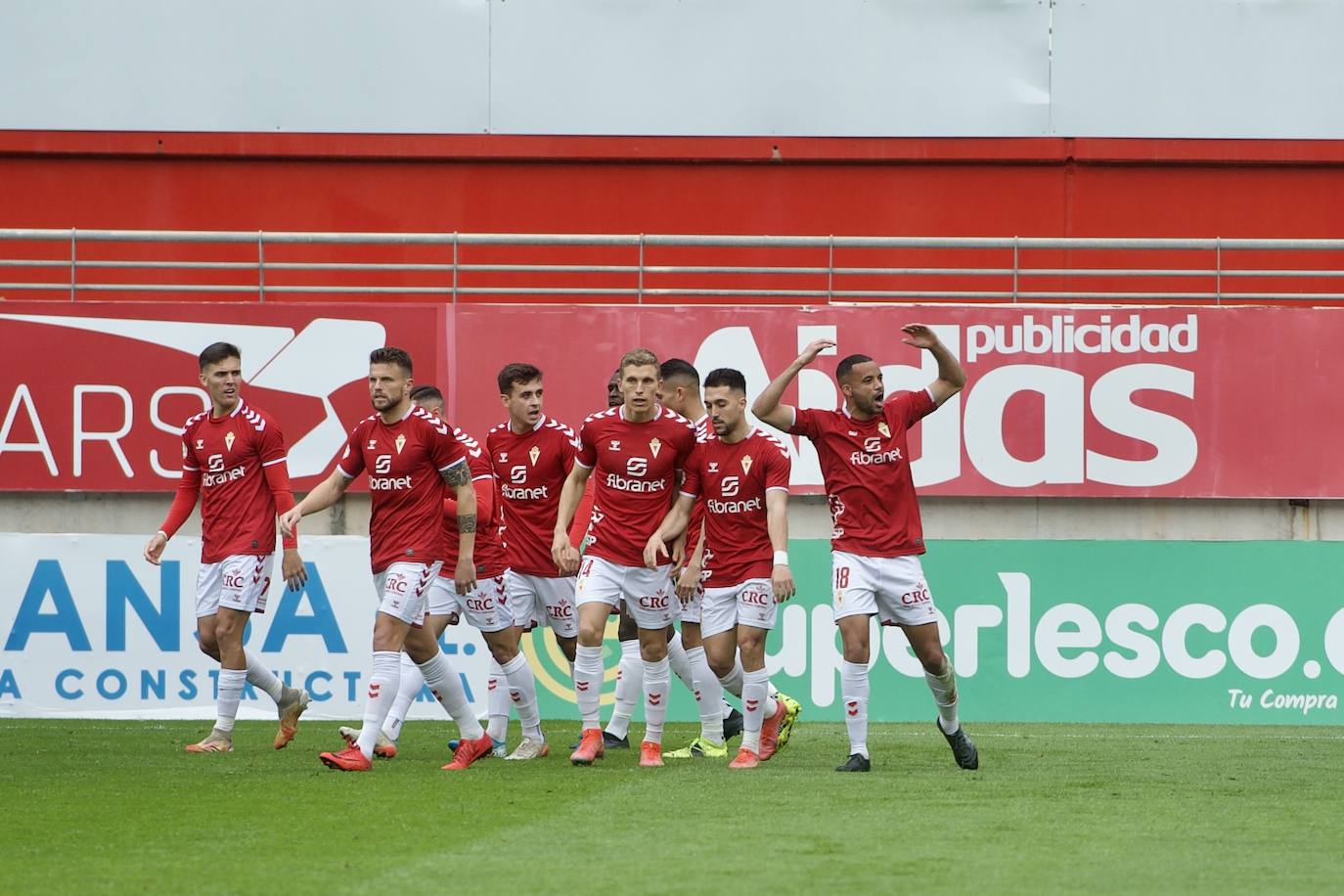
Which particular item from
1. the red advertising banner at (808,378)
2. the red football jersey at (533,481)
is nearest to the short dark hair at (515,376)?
the red football jersey at (533,481)

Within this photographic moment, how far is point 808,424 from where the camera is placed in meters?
10.3

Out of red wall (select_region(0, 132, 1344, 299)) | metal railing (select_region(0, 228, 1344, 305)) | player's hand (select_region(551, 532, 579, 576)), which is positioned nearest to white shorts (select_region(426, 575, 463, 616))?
player's hand (select_region(551, 532, 579, 576))

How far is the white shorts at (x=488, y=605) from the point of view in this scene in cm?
1095

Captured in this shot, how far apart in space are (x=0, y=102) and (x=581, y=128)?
20.9 feet

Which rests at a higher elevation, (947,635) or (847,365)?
(847,365)

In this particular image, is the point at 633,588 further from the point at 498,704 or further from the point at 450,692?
the point at 498,704

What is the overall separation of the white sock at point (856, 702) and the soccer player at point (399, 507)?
83.0 inches

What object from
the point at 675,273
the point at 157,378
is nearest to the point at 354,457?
the point at 157,378

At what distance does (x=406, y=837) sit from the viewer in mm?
7289

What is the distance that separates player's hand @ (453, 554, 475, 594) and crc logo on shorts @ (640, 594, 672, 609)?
0.99 metres

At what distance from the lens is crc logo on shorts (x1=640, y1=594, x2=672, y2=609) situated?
1040 cm

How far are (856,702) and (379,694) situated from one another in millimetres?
2577

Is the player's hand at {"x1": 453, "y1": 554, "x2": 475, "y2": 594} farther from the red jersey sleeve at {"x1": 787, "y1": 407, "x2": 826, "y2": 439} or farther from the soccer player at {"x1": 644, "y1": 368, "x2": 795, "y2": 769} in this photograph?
the red jersey sleeve at {"x1": 787, "y1": 407, "x2": 826, "y2": 439}

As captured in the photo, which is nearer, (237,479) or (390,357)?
(390,357)
